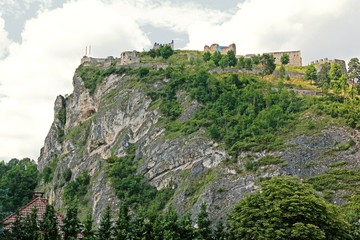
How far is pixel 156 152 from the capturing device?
297ft

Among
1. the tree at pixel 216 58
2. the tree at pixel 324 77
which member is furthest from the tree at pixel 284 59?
the tree at pixel 324 77

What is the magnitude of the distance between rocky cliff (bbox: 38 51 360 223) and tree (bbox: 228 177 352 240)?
77.6ft

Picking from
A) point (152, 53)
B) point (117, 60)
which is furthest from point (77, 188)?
point (152, 53)

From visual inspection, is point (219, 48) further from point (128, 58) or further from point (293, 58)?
point (128, 58)

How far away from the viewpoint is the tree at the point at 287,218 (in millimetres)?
40531

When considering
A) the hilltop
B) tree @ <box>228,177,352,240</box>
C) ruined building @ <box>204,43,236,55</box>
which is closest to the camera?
tree @ <box>228,177,352,240</box>

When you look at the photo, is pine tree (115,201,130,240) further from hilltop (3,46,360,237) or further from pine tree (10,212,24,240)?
hilltop (3,46,360,237)

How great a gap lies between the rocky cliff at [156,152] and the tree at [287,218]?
23.6 meters

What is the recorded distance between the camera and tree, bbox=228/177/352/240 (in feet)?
133

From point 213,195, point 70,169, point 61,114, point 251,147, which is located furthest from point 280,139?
point 61,114

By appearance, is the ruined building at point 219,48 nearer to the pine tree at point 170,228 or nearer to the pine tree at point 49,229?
the pine tree at point 170,228

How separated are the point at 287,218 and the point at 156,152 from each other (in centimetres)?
5013

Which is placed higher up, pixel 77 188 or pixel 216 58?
pixel 216 58

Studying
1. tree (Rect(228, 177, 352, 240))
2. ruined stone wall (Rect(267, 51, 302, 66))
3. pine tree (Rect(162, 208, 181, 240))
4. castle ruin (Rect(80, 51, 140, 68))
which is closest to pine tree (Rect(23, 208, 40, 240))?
pine tree (Rect(162, 208, 181, 240))
